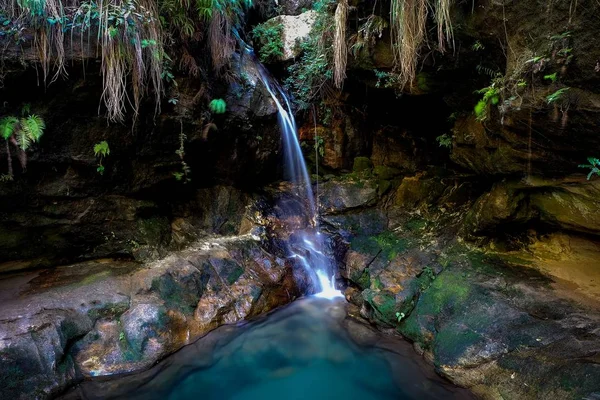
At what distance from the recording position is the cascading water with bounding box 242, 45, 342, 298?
591 centimetres

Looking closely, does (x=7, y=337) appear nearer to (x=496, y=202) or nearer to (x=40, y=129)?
(x=40, y=129)

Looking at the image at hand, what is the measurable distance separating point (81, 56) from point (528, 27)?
454cm

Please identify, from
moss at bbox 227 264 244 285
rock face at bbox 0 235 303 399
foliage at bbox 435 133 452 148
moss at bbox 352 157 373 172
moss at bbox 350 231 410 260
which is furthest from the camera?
moss at bbox 352 157 373 172

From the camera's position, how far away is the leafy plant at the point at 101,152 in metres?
4.55

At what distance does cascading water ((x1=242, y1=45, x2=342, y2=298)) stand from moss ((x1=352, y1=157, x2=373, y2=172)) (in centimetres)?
101

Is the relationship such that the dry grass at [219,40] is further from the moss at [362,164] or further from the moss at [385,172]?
the moss at [385,172]

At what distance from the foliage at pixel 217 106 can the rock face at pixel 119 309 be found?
2071 mm

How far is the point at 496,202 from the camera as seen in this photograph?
473 centimetres

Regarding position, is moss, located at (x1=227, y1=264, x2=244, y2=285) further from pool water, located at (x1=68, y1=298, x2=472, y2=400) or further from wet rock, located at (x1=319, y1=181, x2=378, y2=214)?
wet rock, located at (x1=319, y1=181, x2=378, y2=214)

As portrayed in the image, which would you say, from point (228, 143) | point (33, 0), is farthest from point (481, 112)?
point (33, 0)

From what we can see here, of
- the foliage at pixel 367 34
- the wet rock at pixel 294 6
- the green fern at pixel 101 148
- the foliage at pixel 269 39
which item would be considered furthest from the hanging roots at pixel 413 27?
the wet rock at pixel 294 6

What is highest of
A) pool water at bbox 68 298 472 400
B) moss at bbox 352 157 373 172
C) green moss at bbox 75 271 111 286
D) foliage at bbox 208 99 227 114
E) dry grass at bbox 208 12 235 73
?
dry grass at bbox 208 12 235 73

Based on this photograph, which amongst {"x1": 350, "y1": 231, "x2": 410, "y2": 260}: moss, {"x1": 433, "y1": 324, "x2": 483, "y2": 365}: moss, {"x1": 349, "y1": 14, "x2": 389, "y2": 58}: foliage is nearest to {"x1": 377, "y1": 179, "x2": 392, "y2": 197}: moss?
{"x1": 350, "y1": 231, "x2": 410, "y2": 260}: moss

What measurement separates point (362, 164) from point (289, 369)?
434 cm
